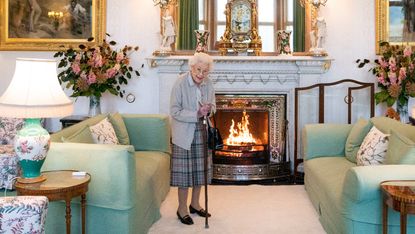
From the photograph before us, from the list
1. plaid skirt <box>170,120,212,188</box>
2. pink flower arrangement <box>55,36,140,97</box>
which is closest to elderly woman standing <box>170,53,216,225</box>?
plaid skirt <box>170,120,212,188</box>

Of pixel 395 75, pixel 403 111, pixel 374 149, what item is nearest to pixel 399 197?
pixel 374 149

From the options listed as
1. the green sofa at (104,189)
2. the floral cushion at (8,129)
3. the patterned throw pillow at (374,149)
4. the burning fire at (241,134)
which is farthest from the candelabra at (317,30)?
the floral cushion at (8,129)

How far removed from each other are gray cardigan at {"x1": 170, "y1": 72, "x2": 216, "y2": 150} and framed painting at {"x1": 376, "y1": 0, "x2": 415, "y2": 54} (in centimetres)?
295

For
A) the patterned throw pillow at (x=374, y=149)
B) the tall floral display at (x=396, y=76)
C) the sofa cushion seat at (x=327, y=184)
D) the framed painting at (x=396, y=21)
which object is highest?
the framed painting at (x=396, y=21)

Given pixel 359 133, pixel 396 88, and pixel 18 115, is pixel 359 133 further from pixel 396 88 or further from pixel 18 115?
pixel 18 115

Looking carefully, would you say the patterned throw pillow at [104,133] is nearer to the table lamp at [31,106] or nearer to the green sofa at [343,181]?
the table lamp at [31,106]

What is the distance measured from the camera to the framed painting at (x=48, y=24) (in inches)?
238

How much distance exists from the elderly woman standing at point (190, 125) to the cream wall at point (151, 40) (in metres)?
2.09

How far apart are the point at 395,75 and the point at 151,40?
2.89 m

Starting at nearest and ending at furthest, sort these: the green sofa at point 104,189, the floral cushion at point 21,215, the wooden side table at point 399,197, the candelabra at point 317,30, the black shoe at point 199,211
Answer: the floral cushion at point 21,215
the wooden side table at point 399,197
the green sofa at point 104,189
the black shoe at point 199,211
the candelabra at point 317,30

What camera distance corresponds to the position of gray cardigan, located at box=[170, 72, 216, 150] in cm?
401

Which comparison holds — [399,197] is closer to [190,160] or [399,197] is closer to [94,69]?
[190,160]

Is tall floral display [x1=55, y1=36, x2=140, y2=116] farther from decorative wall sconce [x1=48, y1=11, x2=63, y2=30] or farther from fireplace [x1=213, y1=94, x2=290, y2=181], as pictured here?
fireplace [x1=213, y1=94, x2=290, y2=181]

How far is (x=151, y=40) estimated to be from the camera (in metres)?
6.07
